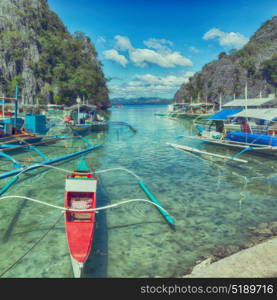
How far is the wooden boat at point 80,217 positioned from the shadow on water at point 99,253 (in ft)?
1.20

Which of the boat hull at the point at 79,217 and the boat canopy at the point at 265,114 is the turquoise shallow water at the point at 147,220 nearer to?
the boat hull at the point at 79,217

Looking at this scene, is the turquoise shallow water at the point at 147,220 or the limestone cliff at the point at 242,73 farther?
the limestone cliff at the point at 242,73

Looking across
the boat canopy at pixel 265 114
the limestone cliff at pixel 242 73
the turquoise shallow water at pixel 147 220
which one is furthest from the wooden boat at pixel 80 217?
the limestone cliff at pixel 242 73

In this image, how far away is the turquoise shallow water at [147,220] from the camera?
7.65m

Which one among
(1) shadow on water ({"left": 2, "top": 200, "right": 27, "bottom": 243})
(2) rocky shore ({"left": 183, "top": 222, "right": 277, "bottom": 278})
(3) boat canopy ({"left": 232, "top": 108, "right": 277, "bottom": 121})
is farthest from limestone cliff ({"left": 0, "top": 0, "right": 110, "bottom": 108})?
(2) rocky shore ({"left": 183, "top": 222, "right": 277, "bottom": 278})

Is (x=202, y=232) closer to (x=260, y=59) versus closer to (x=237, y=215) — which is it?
(x=237, y=215)

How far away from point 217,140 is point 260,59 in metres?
103

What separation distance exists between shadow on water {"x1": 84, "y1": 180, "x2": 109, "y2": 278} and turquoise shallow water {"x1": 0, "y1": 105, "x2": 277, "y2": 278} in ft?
0.10

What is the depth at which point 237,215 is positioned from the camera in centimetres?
1098

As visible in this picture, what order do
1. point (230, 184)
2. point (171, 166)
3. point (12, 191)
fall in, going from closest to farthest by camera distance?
1. point (12, 191)
2. point (230, 184)
3. point (171, 166)

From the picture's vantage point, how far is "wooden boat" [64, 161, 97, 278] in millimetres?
6289

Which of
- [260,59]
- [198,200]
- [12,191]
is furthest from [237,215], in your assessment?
[260,59]
